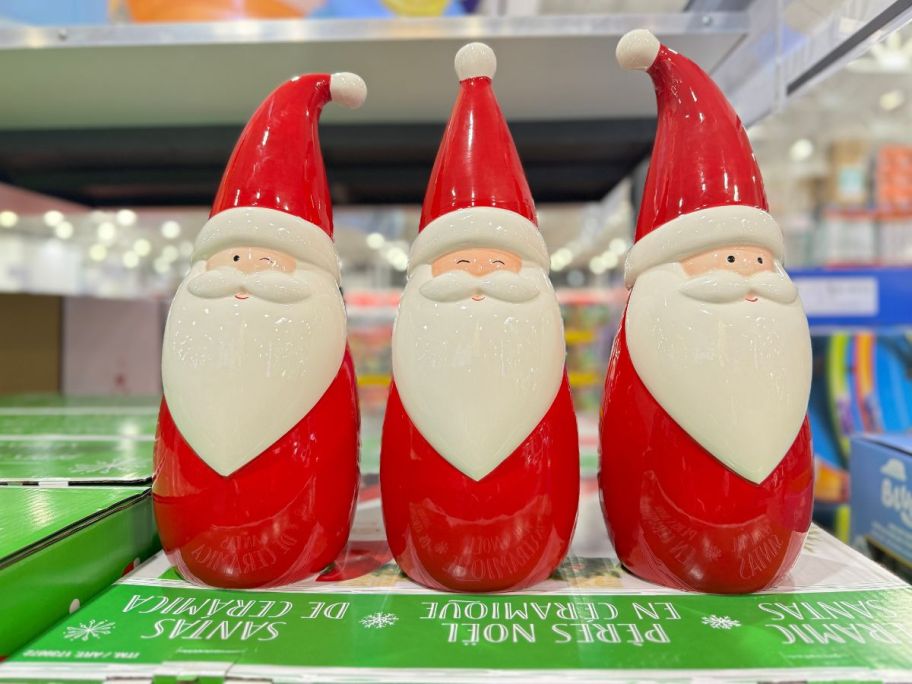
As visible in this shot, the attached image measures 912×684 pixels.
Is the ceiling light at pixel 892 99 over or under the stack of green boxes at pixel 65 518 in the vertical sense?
over

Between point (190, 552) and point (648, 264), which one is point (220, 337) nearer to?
point (190, 552)

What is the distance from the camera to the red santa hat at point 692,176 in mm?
553

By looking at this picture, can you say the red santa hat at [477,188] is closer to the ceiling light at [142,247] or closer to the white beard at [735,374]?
the white beard at [735,374]

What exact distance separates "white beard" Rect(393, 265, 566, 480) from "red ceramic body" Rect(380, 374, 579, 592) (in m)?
0.01

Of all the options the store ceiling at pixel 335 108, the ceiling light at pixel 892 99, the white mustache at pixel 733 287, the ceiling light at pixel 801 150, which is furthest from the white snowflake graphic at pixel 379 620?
the ceiling light at pixel 892 99

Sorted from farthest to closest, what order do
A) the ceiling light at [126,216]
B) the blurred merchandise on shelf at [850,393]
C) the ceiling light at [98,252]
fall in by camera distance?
the ceiling light at [98,252] < the ceiling light at [126,216] < the blurred merchandise on shelf at [850,393]

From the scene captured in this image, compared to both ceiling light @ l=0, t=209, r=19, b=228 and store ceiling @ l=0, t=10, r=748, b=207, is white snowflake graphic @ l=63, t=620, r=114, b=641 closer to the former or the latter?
store ceiling @ l=0, t=10, r=748, b=207

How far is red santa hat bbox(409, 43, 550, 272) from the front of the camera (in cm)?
56

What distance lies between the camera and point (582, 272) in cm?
810

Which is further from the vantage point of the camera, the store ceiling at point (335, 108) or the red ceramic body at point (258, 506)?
the store ceiling at point (335, 108)

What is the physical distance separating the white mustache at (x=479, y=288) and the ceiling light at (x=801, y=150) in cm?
286

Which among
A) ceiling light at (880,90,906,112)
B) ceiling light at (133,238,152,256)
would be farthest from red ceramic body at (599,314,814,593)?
ceiling light at (133,238,152,256)

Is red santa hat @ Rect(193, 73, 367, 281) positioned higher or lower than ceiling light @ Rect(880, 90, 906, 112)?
lower

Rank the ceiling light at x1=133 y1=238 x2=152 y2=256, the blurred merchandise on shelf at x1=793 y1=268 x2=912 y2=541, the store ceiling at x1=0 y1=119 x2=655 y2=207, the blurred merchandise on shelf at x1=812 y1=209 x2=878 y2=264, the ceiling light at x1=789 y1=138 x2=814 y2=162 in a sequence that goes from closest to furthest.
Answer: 1. the store ceiling at x1=0 y1=119 x2=655 y2=207
2. the blurred merchandise on shelf at x1=793 y1=268 x2=912 y2=541
3. the blurred merchandise on shelf at x1=812 y1=209 x2=878 y2=264
4. the ceiling light at x1=789 y1=138 x2=814 y2=162
5. the ceiling light at x1=133 y1=238 x2=152 y2=256
